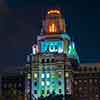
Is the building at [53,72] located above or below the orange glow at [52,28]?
below

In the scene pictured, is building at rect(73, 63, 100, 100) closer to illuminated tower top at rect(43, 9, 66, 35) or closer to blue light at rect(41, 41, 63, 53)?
blue light at rect(41, 41, 63, 53)

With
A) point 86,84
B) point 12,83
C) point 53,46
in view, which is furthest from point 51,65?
point 12,83

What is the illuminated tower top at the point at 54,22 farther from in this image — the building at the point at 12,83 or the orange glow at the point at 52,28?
the building at the point at 12,83

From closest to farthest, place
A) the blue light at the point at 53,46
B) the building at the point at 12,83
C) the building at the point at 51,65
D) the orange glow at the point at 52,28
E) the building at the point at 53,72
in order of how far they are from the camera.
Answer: the building at the point at 51,65, the building at the point at 53,72, the building at the point at 12,83, the blue light at the point at 53,46, the orange glow at the point at 52,28

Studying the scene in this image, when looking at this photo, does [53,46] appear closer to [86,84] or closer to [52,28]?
[52,28]

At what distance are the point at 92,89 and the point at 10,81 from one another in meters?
30.2

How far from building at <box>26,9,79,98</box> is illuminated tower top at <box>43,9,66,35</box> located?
2466 mm

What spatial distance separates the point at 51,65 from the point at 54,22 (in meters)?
20.8

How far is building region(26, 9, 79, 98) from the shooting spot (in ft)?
521

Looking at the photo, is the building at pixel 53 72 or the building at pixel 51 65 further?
the building at pixel 53 72

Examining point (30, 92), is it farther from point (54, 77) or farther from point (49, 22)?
point (49, 22)

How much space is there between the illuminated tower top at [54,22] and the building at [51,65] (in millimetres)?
2466

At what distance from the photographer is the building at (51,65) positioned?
15888 centimetres

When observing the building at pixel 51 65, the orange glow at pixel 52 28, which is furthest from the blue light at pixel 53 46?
the orange glow at pixel 52 28
